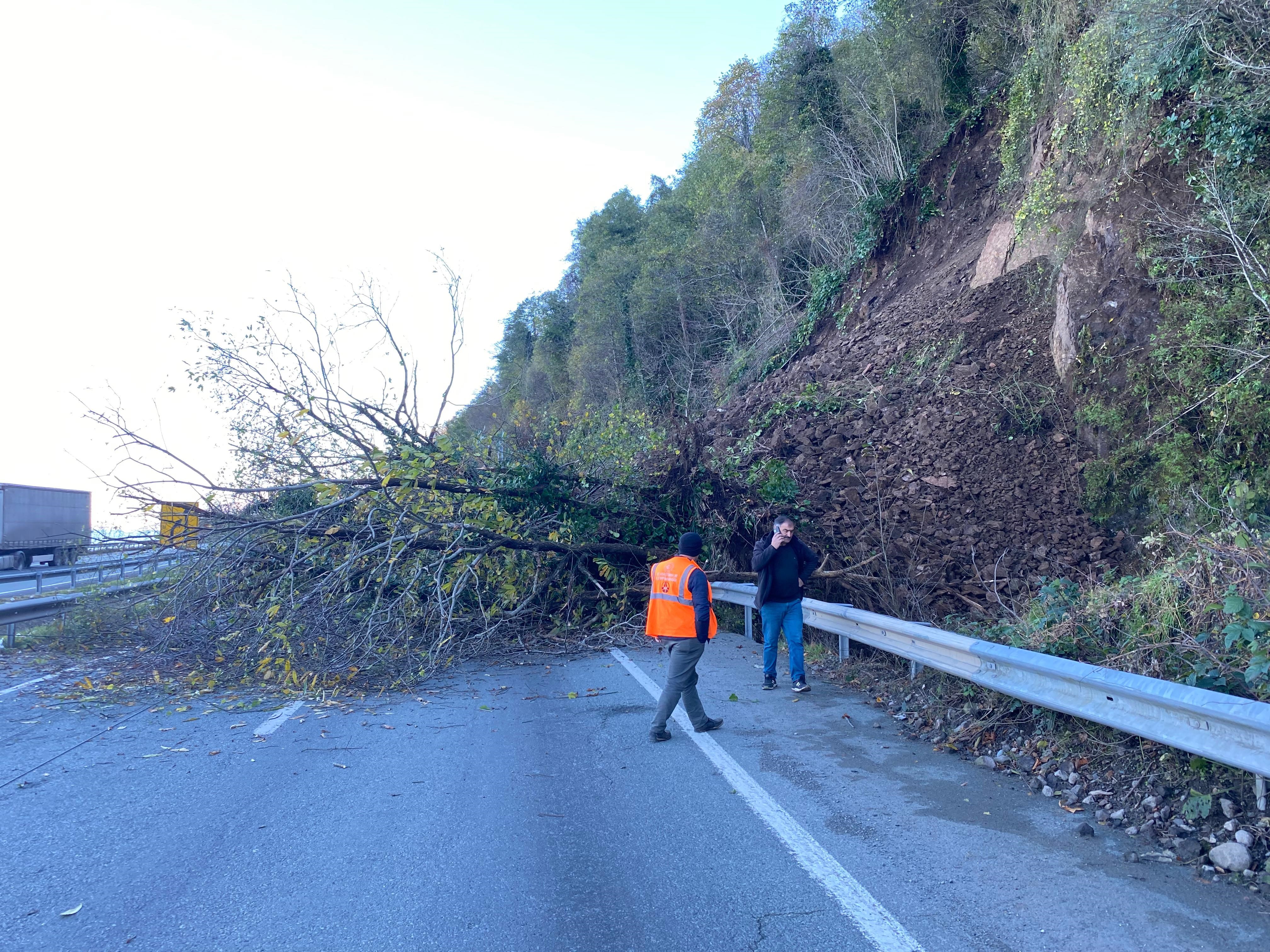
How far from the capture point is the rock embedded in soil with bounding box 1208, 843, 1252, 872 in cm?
411

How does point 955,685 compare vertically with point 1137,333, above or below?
below

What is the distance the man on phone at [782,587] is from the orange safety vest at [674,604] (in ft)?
5.37

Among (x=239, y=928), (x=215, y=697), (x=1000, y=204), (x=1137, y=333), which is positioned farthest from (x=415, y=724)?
(x=1000, y=204)

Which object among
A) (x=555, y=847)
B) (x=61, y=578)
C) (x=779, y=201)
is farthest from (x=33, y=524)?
(x=555, y=847)

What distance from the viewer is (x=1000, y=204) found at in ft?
→ 52.7

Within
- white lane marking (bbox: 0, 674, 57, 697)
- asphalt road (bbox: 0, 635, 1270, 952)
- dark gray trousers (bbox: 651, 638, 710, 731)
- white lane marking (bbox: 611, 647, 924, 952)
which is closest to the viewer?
white lane marking (bbox: 611, 647, 924, 952)

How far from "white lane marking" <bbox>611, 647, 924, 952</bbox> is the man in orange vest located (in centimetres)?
33

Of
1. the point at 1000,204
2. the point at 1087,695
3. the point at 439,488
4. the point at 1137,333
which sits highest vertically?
the point at 1000,204

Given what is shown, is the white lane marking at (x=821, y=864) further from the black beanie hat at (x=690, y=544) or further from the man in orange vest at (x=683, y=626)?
the black beanie hat at (x=690, y=544)

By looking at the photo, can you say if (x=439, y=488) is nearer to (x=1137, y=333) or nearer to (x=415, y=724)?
(x=415, y=724)

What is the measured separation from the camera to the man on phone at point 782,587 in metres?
8.60

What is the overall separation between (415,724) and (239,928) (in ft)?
12.2

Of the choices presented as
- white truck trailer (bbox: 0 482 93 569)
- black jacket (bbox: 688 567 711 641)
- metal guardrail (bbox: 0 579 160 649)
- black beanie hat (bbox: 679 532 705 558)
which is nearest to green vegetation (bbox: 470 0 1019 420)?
metal guardrail (bbox: 0 579 160 649)

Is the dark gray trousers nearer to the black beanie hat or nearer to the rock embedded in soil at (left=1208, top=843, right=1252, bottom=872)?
the black beanie hat
